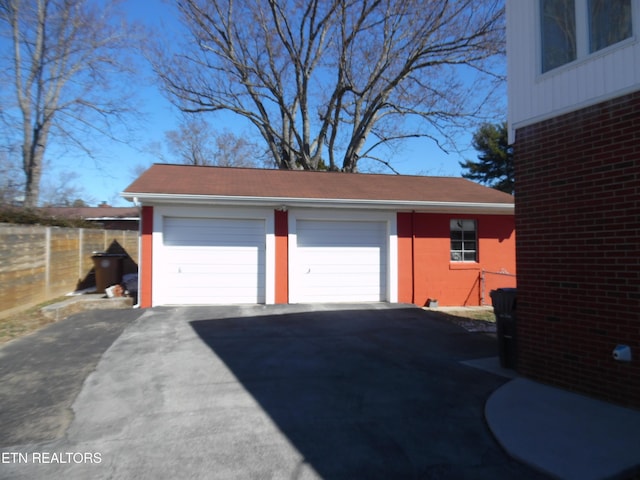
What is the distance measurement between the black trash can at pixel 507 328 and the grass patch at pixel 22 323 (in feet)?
27.5

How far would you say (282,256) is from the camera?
10.9 m

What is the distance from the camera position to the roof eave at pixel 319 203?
32.7 feet

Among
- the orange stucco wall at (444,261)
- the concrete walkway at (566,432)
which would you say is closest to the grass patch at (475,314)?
the orange stucco wall at (444,261)

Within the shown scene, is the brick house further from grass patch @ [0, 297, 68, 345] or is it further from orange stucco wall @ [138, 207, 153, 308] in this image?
grass patch @ [0, 297, 68, 345]

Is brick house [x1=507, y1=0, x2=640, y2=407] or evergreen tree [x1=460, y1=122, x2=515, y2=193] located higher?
evergreen tree [x1=460, y1=122, x2=515, y2=193]

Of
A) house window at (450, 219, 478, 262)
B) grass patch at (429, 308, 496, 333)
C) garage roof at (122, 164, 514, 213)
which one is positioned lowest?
grass patch at (429, 308, 496, 333)

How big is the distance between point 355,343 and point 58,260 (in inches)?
380

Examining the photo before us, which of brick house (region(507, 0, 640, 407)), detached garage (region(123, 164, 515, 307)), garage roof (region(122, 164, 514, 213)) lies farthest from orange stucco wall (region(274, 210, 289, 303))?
brick house (region(507, 0, 640, 407))

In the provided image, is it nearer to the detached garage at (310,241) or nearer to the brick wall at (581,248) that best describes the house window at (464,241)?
the detached garage at (310,241)

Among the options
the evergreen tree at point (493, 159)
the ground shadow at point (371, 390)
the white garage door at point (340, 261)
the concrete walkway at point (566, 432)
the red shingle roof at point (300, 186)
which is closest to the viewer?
the concrete walkway at point (566, 432)

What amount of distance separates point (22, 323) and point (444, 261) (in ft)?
34.7

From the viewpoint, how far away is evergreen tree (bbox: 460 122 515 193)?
113 ft

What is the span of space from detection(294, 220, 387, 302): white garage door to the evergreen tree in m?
27.1

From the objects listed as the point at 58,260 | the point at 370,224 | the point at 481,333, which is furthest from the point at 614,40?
the point at 58,260
